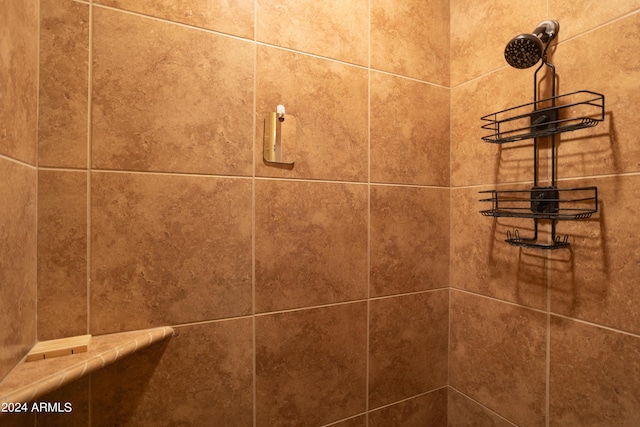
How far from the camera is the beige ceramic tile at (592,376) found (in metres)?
0.66

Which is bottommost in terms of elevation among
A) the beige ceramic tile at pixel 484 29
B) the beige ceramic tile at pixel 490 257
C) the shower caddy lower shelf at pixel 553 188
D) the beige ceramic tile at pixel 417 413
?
the beige ceramic tile at pixel 417 413

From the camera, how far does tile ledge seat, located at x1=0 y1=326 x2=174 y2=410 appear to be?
1.52 ft

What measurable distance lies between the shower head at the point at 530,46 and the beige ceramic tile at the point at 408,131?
11.9 inches

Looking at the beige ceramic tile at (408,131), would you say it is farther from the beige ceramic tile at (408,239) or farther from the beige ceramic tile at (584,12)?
the beige ceramic tile at (584,12)

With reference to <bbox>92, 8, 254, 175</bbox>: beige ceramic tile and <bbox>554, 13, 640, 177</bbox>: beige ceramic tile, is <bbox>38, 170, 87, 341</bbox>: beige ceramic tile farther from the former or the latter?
<bbox>554, 13, 640, 177</bbox>: beige ceramic tile

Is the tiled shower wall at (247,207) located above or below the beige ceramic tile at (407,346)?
above

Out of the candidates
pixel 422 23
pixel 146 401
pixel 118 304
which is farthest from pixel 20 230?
pixel 422 23

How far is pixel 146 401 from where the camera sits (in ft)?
2.29

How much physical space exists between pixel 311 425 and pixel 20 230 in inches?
32.8

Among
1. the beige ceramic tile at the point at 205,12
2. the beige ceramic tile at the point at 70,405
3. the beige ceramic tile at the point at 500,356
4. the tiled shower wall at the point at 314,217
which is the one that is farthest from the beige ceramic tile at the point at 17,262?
the beige ceramic tile at the point at 500,356

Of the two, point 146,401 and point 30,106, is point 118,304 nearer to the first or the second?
point 146,401

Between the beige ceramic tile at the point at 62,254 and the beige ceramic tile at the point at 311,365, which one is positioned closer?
the beige ceramic tile at the point at 62,254

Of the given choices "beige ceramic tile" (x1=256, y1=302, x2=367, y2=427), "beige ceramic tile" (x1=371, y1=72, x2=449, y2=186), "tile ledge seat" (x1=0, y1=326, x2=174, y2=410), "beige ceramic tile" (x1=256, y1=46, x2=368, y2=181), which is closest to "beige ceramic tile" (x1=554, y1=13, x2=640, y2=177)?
"beige ceramic tile" (x1=371, y1=72, x2=449, y2=186)

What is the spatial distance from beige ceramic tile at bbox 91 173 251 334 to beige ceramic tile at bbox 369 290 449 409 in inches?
17.4
